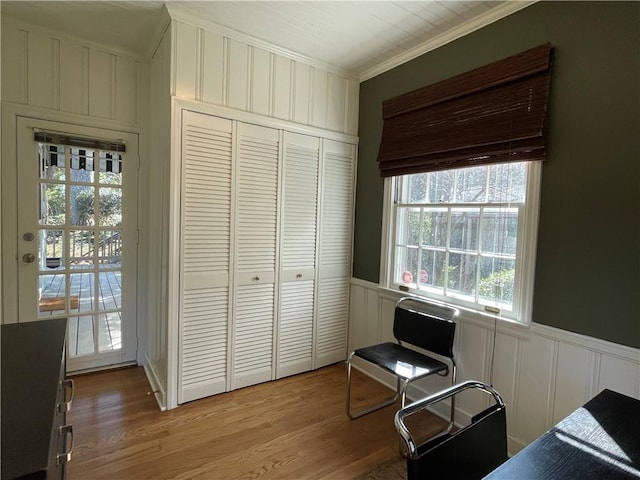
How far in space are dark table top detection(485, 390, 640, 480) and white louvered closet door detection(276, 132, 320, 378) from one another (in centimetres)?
201

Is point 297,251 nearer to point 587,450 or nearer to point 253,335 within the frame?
point 253,335

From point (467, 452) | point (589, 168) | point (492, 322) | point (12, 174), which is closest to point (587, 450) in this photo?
point (467, 452)

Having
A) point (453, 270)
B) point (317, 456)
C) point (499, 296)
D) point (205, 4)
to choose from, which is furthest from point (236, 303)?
point (205, 4)

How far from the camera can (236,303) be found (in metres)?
2.56

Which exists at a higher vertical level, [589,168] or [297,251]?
[589,168]

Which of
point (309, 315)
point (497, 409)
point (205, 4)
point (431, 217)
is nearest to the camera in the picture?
point (497, 409)

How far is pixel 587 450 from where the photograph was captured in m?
0.96

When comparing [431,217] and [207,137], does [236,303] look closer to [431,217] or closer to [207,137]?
[207,137]

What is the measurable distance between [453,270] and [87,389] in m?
2.79

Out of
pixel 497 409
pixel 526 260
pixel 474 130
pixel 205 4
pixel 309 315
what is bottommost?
pixel 309 315

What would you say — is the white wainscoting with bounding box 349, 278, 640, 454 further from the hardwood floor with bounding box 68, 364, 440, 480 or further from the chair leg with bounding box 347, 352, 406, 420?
the hardwood floor with bounding box 68, 364, 440, 480

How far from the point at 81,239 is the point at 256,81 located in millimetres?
1837

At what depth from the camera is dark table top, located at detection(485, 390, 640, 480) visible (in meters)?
0.88

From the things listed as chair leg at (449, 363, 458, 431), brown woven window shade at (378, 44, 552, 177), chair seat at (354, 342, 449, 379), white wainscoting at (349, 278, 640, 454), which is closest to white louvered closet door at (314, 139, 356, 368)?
brown woven window shade at (378, 44, 552, 177)
